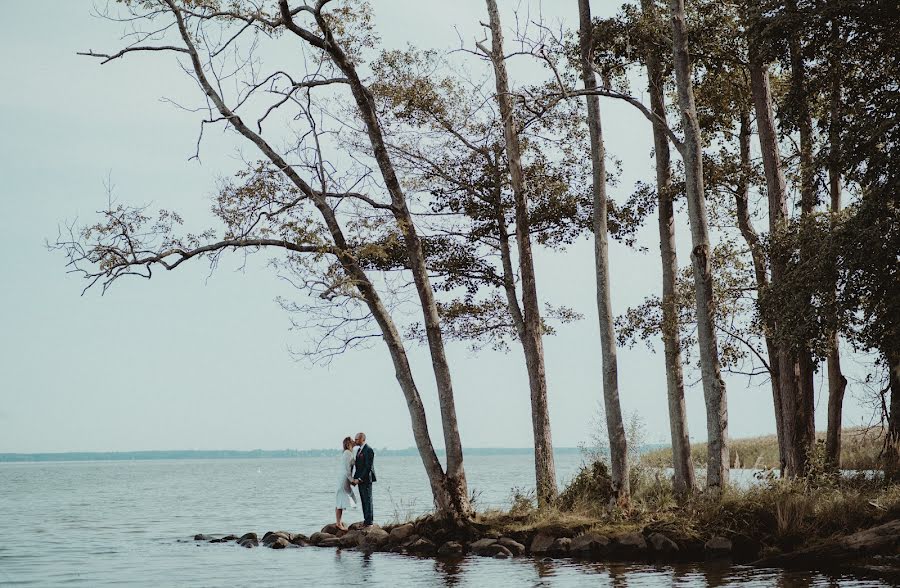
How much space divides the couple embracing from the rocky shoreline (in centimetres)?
52

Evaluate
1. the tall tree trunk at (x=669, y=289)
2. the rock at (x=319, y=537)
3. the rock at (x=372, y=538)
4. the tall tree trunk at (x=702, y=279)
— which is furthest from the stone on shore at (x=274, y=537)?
the tall tree trunk at (x=702, y=279)

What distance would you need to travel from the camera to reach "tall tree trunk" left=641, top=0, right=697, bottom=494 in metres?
20.8

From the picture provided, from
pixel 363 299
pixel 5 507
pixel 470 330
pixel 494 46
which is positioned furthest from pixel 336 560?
pixel 5 507

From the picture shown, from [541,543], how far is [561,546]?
48 cm

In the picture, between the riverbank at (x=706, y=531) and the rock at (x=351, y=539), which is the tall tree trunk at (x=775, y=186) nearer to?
the riverbank at (x=706, y=531)

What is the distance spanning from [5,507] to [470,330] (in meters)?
32.4

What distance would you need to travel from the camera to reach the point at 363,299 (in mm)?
20156

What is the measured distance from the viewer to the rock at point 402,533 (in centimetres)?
2019

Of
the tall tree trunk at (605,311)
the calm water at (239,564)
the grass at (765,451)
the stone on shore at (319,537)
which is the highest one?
the tall tree trunk at (605,311)

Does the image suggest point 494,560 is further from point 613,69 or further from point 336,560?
point 613,69

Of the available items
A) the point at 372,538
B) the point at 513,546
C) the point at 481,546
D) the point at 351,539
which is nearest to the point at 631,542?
the point at 513,546

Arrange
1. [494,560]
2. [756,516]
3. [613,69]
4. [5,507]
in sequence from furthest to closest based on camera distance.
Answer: [5,507] < [613,69] < [494,560] < [756,516]

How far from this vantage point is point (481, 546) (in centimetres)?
1858

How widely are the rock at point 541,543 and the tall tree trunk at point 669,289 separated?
3364mm
